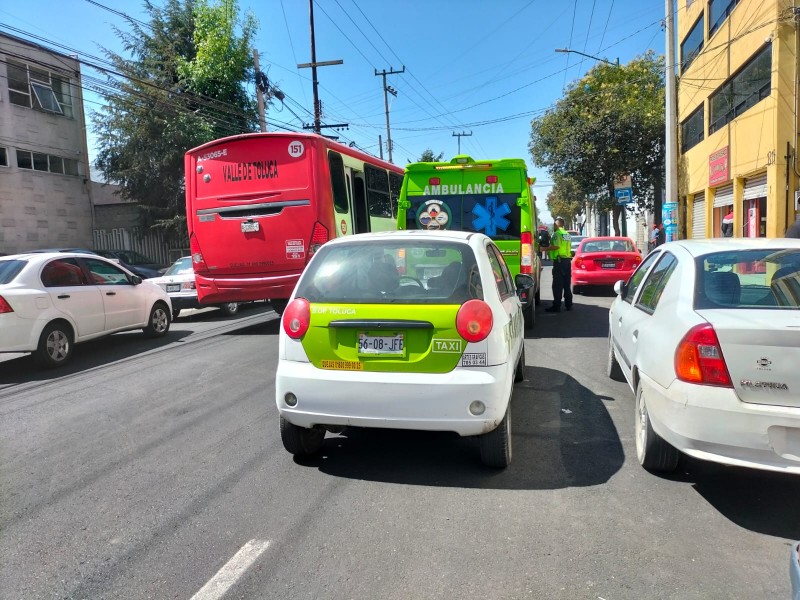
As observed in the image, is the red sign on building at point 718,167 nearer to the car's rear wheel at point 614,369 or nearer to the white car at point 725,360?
the car's rear wheel at point 614,369

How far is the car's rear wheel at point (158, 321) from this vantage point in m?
10.2

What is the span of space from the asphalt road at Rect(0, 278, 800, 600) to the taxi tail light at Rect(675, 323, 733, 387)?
818 mm

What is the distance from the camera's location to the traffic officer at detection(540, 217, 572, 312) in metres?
11.4

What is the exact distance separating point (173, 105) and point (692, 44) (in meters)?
21.5

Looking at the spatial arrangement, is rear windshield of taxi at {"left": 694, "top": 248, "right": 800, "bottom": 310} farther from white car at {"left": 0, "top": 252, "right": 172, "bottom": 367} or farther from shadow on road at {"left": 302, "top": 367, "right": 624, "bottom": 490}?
white car at {"left": 0, "top": 252, "right": 172, "bottom": 367}

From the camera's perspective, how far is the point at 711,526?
332cm

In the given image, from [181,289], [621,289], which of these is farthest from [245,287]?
[621,289]

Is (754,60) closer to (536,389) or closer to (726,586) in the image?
(536,389)

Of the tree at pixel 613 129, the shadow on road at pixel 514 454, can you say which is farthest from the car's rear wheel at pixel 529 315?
the tree at pixel 613 129

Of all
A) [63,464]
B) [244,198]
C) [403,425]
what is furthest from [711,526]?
[244,198]

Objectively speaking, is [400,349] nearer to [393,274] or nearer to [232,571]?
[393,274]

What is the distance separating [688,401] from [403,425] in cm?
171

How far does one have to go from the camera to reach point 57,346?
26.5 ft

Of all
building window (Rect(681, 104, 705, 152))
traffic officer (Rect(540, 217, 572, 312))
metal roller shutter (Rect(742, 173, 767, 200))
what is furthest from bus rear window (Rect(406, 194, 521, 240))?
building window (Rect(681, 104, 705, 152))
